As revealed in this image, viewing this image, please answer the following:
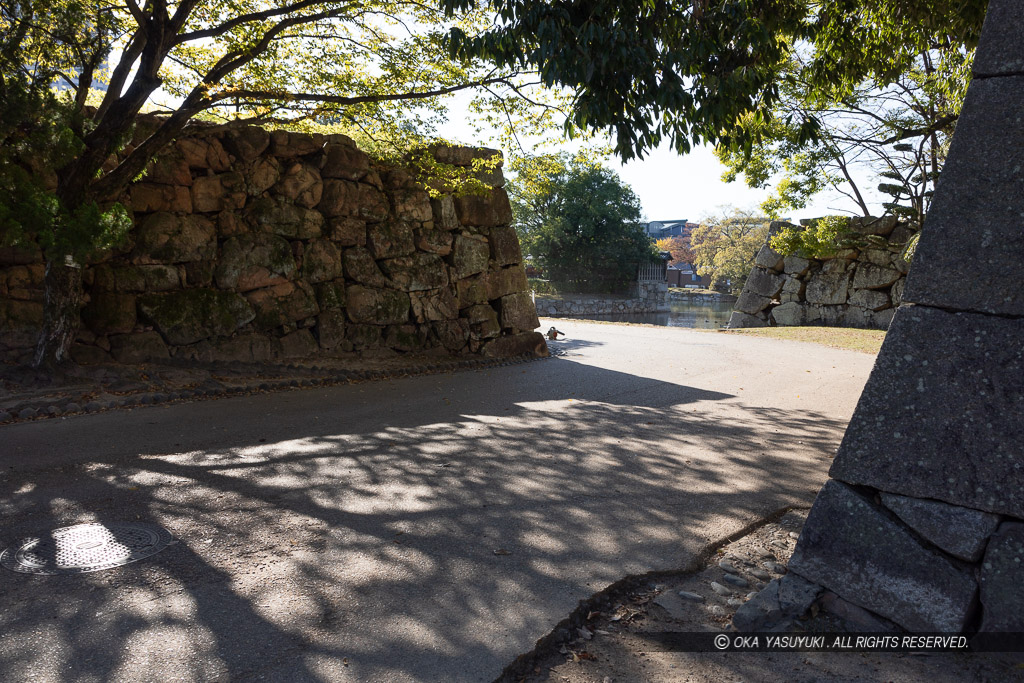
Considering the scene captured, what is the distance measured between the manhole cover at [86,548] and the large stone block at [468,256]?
818cm

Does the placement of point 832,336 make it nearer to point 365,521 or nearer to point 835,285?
point 835,285

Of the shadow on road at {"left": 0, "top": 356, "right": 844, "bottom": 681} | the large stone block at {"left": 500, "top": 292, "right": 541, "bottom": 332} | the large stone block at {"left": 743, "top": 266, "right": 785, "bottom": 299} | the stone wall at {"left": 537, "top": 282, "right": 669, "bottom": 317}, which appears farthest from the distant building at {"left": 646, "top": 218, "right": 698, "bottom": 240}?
the shadow on road at {"left": 0, "top": 356, "right": 844, "bottom": 681}

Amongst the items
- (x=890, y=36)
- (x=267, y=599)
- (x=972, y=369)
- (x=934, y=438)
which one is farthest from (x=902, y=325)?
(x=890, y=36)

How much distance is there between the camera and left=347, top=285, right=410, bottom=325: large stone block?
1019 centimetres

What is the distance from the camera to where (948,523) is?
8.41ft

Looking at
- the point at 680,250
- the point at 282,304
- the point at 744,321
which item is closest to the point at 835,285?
the point at 744,321

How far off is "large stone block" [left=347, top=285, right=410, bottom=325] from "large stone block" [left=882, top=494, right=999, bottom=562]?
855 centimetres

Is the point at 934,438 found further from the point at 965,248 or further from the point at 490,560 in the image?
the point at 490,560

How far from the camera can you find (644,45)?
4.81 metres

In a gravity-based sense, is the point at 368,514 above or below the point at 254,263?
below

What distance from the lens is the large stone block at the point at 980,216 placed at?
100 inches

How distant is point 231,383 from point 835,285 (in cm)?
1860

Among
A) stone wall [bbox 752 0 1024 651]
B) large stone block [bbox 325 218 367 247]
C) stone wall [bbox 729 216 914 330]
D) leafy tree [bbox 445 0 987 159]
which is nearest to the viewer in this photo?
stone wall [bbox 752 0 1024 651]

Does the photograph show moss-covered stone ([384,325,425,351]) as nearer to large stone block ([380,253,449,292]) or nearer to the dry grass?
large stone block ([380,253,449,292])
